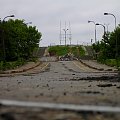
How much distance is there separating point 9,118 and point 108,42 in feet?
291

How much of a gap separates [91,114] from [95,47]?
119m

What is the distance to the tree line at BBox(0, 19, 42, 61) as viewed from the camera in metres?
81.3

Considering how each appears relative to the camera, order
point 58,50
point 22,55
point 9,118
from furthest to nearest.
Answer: point 58,50 < point 22,55 < point 9,118

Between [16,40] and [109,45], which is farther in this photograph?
[16,40]

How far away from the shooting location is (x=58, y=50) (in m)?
172

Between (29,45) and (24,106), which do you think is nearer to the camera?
(24,106)

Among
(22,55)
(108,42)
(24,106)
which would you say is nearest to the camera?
(24,106)

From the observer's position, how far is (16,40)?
97.1 m

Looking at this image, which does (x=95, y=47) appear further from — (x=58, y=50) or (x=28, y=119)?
(x=28, y=119)

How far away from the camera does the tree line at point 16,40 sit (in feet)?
267

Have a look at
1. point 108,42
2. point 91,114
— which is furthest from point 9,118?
point 108,42

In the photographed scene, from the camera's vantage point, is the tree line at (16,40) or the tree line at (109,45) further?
the tree line at (109,45)

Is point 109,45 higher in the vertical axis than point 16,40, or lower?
lower

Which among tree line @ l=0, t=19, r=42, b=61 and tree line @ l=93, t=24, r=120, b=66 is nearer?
tree line @ l=0, t=19, r=42, b=61
